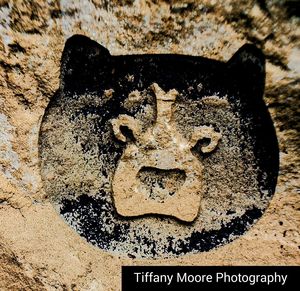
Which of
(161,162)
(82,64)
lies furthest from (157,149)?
(82,64)

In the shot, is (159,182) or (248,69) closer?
(248,69)

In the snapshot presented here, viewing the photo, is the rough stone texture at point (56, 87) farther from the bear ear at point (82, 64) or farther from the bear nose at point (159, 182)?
the bear nose at point (159, 182)

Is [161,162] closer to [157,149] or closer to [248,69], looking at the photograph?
[157,149]

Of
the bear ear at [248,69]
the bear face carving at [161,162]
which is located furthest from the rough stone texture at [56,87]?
the bear face carving at [161,162]

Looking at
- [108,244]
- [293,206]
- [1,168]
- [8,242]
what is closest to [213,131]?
[293,206]

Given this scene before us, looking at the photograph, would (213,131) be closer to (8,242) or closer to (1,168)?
(1,168)

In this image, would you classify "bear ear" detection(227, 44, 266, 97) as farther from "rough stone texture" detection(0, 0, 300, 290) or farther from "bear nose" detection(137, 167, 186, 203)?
"bear nose" detection(137, 167, 186, 203)

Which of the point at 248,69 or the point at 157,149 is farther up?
the point at 248,69
